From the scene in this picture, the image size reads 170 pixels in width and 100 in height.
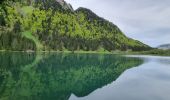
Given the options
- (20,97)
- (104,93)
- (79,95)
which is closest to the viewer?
(20,97)

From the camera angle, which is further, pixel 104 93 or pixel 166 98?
pixel 104 93

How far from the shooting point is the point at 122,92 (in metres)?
44.4

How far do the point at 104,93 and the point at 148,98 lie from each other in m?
6.81

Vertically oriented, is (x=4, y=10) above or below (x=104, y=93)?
above

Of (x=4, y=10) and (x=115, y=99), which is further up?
(x=4, y=10)

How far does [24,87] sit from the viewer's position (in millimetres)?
43844

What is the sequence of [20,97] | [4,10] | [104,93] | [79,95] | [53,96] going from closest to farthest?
[4,10] → [20,97] → [53,96] → [79,95] → [104,93]

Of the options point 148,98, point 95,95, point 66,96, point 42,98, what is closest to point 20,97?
point 42,98

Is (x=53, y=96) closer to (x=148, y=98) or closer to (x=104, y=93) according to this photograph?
(x=104, y=93)

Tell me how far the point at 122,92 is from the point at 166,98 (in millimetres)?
7042

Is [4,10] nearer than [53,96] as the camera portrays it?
Yes

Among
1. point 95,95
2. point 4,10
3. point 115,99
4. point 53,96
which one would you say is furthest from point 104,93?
point 4,10

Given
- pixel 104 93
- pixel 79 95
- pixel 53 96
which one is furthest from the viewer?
pixel 104 93

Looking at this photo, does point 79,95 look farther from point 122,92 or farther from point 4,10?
point 4,10
